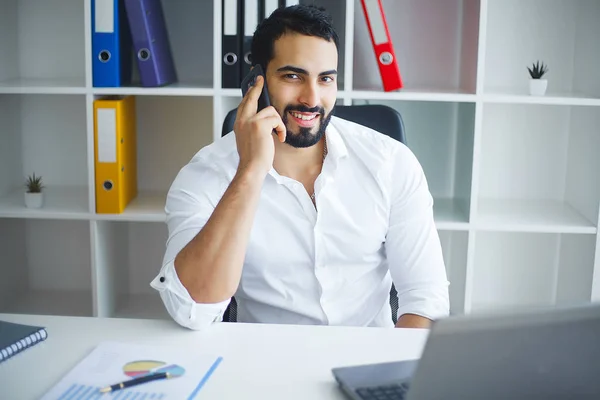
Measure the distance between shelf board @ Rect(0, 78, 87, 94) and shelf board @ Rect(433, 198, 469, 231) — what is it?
125 cm

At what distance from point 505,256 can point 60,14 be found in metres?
Result: 1.92

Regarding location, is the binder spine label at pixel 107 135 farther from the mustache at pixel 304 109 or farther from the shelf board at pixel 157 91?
the mustache at pixel 304 109

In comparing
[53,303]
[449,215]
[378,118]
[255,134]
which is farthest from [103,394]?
[53,303]

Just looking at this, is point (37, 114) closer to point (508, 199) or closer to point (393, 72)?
point (393, 72)

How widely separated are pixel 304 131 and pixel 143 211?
1.05 m

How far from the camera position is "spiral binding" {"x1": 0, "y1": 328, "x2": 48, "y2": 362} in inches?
47.3

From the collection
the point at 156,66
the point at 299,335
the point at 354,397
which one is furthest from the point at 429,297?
the point at 156,66

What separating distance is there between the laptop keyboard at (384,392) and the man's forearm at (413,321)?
54cm

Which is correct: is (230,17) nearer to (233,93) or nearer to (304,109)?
(233,93)

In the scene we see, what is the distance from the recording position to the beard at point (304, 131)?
5.78 ft

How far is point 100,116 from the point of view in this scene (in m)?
2.54

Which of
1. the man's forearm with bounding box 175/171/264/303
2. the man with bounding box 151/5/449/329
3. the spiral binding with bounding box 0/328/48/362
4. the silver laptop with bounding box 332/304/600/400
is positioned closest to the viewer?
the silver laptop with bounding box 332/304/600/400

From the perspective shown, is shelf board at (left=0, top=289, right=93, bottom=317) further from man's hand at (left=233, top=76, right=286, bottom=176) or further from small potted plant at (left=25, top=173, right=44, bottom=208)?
man's hand at (left=233, top=76, right=286, bottom=176)

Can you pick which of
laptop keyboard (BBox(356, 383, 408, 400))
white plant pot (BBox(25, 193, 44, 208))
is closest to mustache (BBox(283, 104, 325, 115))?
laptop keyboard (BBox(356, 383, 408, 400))
